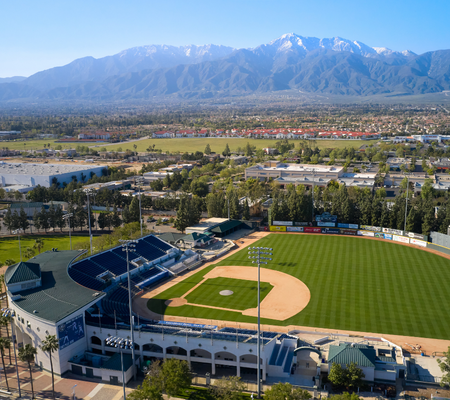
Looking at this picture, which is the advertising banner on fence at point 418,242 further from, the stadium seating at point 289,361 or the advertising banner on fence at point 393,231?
the stadium seating at point 289,361

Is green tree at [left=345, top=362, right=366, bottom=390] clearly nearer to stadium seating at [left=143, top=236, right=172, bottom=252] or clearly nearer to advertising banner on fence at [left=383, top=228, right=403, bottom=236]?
stadium seating at [left=143, top=236, right=172, bottom=252]

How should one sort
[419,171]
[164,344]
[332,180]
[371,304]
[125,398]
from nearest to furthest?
[125,398], [164,344], [371,304], [332,180], [419,171]

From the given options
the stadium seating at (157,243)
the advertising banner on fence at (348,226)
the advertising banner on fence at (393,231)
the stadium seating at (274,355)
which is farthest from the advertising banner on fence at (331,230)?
the stadium seating at (274,355)

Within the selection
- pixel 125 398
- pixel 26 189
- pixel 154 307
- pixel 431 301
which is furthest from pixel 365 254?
pixel 26 189

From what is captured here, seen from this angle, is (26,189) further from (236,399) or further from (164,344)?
(236,399)

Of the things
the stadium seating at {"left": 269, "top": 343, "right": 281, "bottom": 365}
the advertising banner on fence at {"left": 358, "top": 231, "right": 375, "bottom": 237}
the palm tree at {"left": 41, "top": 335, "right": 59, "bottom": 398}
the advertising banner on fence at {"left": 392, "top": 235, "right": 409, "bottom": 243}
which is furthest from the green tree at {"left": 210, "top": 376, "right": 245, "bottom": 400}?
the advertising banner on fence at {"left": 358, "top": 231, "right": 375, "bottom": 237}

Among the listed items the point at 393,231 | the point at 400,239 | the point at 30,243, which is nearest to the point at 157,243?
the point at 30,243

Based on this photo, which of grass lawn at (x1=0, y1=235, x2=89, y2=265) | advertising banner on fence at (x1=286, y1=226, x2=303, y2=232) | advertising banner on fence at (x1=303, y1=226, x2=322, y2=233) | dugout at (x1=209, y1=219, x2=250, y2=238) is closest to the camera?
grass lawn at (x1=0, y1=235, x2=89, y2=265)
